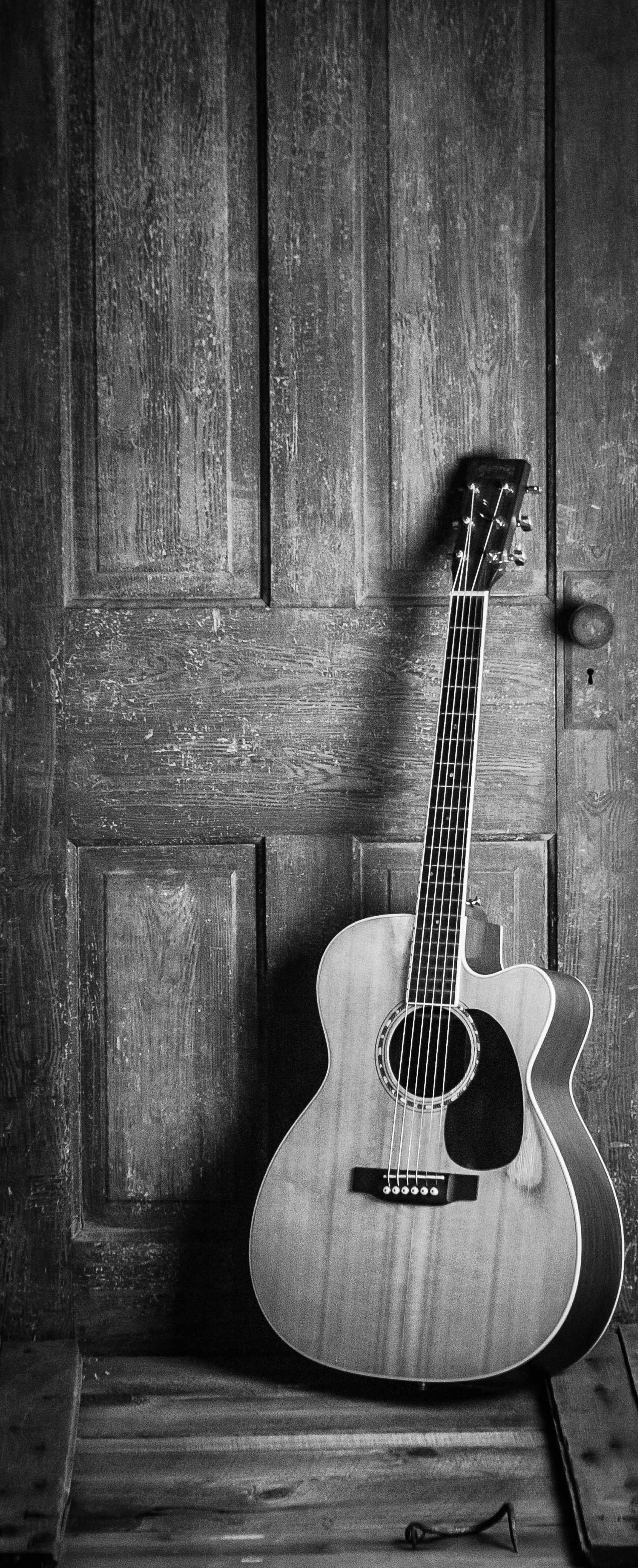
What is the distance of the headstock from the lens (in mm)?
1646

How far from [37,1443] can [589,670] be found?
1.30m

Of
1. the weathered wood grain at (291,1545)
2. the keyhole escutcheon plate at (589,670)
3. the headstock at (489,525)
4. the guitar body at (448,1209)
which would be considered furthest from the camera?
the keyhole escutcheon plate at (589,670)

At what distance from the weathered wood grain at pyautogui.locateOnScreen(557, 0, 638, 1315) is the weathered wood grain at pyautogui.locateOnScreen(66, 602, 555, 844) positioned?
0.30 ft

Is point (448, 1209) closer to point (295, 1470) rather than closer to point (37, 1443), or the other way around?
point (295, 1470)

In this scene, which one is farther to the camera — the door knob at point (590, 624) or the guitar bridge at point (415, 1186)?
the door knob at point (590, 624)

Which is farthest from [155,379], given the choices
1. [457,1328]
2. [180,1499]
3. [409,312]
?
[180,1499]

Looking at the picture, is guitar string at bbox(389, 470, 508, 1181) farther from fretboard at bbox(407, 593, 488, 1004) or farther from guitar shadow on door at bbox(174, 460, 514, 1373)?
guitar shadow on door at bbox(174, 460, 514, 1373)

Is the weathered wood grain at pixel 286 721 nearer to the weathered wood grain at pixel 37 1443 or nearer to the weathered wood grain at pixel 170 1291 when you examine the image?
the weathered wood grain at pixel 170 1291

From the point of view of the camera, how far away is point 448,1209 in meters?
1.53

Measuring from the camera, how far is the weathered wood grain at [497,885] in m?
1.77

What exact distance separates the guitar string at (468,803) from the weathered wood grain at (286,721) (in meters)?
0.13

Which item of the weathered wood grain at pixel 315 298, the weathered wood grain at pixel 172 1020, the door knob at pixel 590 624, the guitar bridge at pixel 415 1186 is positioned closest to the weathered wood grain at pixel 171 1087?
the weathered wood grain at pixel 172 1020

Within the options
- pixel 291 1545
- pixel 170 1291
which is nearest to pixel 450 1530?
pixel 291 1545

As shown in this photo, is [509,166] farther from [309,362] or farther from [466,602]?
[466,602]
